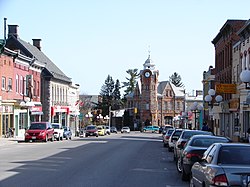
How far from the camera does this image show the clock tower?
451ft

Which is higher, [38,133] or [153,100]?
[153,100]

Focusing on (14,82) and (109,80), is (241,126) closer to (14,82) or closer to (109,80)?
(14,82)

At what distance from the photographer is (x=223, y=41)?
209 ft

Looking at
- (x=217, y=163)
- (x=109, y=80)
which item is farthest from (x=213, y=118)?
(x=109, y=80)

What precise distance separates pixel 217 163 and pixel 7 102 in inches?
1802

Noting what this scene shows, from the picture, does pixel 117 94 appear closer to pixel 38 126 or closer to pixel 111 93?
pixel 111 93

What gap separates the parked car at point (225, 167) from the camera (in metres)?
11.1

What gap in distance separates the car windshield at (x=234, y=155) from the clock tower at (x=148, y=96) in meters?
124

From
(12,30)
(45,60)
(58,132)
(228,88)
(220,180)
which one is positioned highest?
(12,30)

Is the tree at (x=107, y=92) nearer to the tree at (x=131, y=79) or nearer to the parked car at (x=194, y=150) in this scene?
the tree at (x=131, y=79)

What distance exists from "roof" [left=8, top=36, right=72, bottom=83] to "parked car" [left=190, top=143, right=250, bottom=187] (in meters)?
59.0

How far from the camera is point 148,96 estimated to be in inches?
5443

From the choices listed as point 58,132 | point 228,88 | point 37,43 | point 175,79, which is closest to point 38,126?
point 58,132

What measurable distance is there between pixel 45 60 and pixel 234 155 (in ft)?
225
